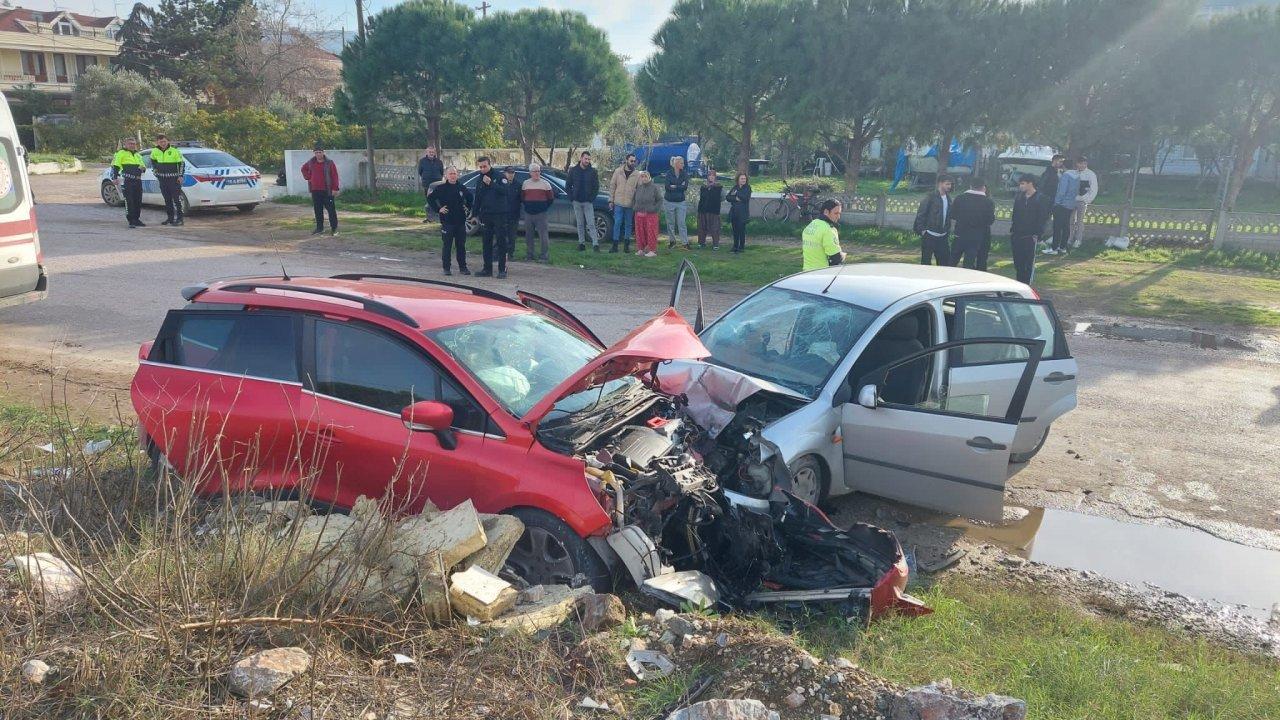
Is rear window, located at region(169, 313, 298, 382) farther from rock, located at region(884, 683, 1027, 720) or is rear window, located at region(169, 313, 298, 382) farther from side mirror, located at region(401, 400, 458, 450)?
rock, located at region(884, 683, 1027, 720)

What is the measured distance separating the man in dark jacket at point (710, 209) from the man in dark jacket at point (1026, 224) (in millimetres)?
5446

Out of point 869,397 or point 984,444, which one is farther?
point 869,397

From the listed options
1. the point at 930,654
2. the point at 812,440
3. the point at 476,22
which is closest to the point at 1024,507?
the point at 812,440

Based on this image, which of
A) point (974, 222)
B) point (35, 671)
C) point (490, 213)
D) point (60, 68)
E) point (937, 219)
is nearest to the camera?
point (35, 671)

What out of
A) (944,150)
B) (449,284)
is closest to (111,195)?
(449,284)

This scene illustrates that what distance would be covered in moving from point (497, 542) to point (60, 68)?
69.5 m

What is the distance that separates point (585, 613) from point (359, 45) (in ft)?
76.3

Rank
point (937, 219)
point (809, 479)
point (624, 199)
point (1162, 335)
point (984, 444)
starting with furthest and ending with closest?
1. point (624, 199)
2. point (937, 219)
3. point (1162, 335)
4. point (809, 479)
5. point (984, 444)

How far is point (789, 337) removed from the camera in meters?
6.46

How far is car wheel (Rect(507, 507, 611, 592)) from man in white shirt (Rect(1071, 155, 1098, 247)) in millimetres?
15846

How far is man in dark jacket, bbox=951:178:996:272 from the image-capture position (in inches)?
490

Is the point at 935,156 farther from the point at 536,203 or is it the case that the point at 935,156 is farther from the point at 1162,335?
the point at 1162,335

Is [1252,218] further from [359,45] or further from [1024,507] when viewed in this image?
[359,45]

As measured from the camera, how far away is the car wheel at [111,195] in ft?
69.0
